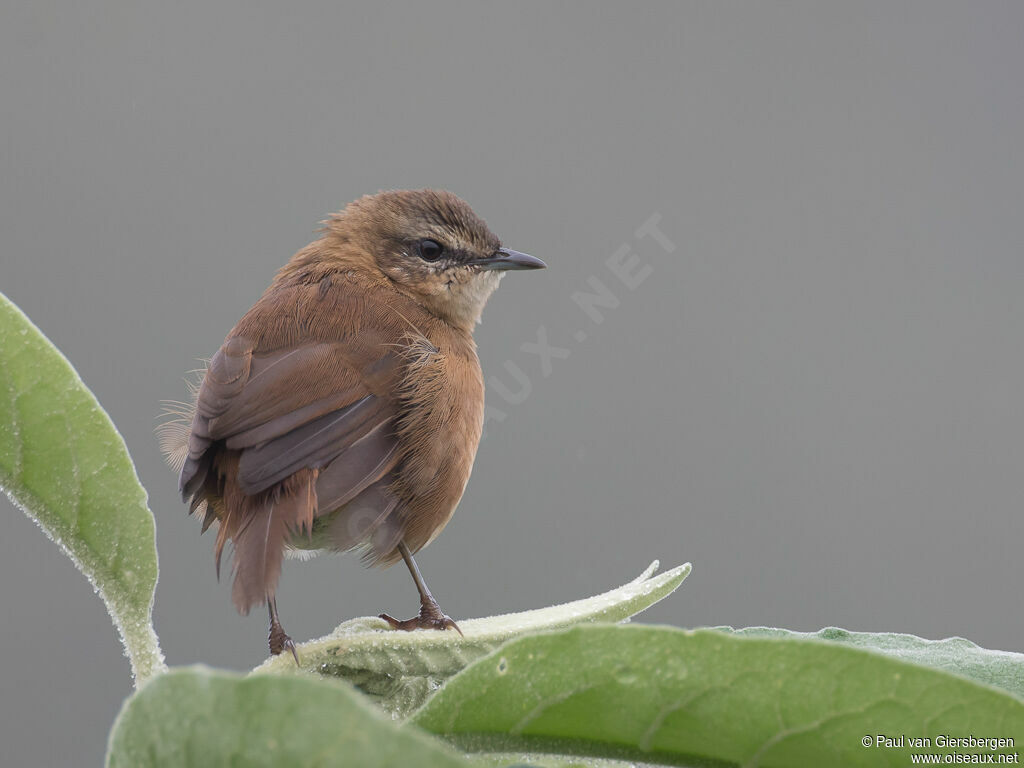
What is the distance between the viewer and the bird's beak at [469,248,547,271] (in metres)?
4.53

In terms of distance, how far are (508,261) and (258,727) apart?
3.67 metres

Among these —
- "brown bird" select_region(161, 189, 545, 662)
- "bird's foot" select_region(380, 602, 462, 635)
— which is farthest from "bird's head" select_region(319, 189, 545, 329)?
"bird's foot" select_region(380, 602, 462, 635)

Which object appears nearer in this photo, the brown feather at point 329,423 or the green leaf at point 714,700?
the green leaf at point 714,700

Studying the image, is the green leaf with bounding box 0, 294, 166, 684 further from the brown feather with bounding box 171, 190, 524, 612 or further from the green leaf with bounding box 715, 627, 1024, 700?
the green leaf with bounding box 715, 627, 1024, 700

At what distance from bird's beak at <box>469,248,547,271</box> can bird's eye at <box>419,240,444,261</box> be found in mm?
172

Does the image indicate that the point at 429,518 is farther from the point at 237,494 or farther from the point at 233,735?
the point at 233,735

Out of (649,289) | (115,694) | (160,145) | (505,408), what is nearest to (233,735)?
(505,408)

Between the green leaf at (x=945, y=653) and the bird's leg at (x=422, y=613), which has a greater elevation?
the green leaf at (x=945, y=653)

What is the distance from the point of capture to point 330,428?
2.92 meters

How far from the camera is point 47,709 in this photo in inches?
274

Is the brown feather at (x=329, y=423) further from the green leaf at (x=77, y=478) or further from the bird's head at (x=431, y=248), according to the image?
the green leaf at (x=77, y=478)

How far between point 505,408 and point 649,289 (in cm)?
640

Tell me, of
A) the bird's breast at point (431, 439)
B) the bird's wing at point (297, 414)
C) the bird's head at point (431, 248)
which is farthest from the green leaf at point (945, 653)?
the bird's head at point (431, 248)

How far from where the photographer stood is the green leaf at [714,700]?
1315 mm
